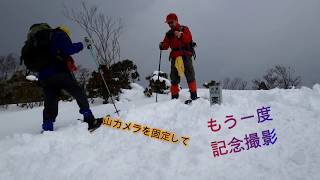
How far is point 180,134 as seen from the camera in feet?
17.0

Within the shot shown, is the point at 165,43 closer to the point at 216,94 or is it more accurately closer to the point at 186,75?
the point at 186,75

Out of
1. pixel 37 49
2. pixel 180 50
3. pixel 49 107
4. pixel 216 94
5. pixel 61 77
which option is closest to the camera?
pixel 37 49

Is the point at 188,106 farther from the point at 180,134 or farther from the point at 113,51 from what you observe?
the point at 113,51

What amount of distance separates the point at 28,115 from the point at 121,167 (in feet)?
17.2

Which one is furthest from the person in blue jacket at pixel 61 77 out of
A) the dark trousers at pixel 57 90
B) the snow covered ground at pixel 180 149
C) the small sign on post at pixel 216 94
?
the small sign on post at pixel 216 94

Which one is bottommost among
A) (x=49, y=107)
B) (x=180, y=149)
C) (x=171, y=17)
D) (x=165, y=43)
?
(x=180, y=149)

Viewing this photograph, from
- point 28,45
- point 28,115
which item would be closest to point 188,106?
point 28,45

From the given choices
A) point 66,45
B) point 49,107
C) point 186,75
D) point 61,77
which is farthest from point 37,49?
point 186,75

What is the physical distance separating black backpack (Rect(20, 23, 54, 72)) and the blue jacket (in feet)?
0.23

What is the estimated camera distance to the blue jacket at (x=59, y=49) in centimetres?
553

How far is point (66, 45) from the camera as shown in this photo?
18.1 feet

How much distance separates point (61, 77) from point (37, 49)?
0.61 meters

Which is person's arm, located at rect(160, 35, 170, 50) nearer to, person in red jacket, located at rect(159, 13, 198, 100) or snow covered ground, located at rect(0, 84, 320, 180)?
person in red jacket, located at rect(159, 13, 198, 100)

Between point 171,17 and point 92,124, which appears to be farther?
point 171,17
